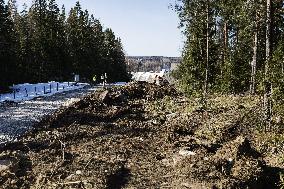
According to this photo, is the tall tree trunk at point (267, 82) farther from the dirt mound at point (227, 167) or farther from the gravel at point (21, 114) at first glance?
the gravel at point (21, 114)

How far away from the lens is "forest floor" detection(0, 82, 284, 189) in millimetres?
13625

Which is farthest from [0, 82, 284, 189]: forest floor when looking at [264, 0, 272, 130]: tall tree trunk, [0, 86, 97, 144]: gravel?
[0, 86, 97, 144]: gravel

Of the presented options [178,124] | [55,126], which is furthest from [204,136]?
[55,126]

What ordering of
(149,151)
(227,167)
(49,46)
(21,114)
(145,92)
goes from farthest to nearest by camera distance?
(49,46) → (145,92) → (21,114) → (149,151) → (227,167)

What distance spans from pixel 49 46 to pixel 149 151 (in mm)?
54408

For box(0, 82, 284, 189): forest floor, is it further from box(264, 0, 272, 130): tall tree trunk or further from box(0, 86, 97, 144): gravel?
box(0, 86, 97, 144): gravel

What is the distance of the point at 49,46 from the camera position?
68.6m

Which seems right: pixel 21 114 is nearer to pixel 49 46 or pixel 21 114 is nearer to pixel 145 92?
pixel 145 92

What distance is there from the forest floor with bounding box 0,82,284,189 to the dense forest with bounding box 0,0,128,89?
87.1 ft

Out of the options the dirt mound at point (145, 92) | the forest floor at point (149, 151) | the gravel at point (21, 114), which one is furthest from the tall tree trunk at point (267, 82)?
the dirt mound at point (145, 92)

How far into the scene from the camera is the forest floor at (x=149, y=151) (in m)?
13.6

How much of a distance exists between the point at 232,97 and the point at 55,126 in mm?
12884

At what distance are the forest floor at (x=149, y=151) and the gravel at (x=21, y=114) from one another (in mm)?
970

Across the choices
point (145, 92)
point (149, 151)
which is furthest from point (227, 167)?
point (145, 92)
